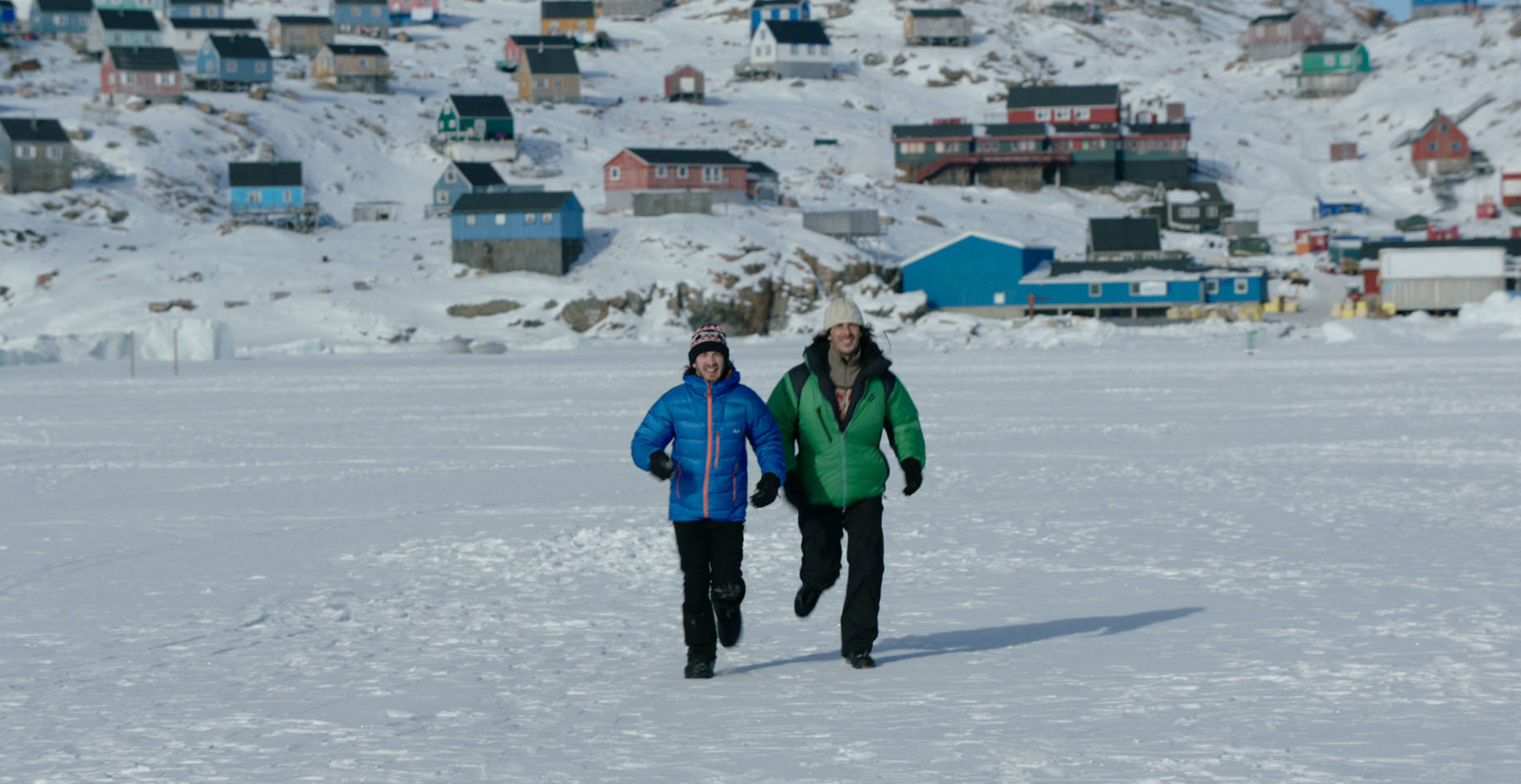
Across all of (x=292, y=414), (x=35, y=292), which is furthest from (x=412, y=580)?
(x=35, y=292)

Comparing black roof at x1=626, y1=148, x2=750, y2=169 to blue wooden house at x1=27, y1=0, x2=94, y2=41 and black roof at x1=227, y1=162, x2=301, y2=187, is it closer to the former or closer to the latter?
black roof at x1=227, y1=162, x2=301, y2=187

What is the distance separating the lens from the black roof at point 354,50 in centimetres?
10131

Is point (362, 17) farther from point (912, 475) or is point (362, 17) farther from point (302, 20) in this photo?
point (912, 475)

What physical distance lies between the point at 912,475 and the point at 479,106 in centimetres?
8618

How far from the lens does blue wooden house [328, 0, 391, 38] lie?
4688 inches

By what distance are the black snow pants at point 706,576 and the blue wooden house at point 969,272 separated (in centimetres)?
6502

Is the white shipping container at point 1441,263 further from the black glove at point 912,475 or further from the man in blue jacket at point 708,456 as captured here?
the man in blue jacket at point 708,456

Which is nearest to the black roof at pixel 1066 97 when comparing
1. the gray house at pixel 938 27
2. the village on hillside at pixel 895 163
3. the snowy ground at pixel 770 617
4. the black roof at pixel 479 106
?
the village on hillside at pixel 895 163

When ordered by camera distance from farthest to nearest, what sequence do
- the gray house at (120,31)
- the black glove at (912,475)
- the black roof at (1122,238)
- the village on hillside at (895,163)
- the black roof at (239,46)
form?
the gray house at (120,31)
the black roof at (239,46)
the black roof at (1122,238)
the village on hillside at (895,163)
the black glove at (912,475)

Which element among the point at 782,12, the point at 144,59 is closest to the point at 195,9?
the point at 144,59

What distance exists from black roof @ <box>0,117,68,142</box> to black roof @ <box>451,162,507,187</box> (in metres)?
17.9

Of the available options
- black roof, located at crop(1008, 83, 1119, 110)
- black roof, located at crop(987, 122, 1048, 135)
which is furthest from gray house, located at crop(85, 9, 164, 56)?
black roof, located at crop(1008, 83, 1119, 110)

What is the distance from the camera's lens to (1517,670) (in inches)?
302

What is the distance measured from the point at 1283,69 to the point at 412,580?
11847cm
